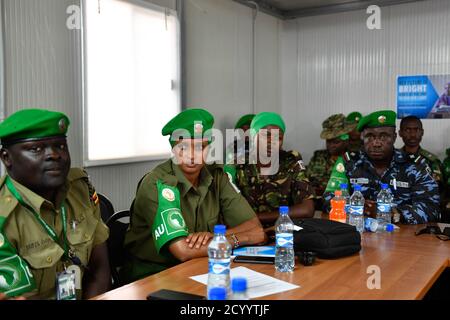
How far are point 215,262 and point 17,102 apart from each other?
218cm

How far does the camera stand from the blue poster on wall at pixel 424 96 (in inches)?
211

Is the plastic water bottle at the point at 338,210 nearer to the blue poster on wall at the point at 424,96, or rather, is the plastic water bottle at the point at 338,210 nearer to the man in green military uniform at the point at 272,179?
the man in green military uniform at the point at 272,179

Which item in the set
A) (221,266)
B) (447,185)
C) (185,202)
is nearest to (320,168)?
(447,185)

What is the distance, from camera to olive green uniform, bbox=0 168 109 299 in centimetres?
162

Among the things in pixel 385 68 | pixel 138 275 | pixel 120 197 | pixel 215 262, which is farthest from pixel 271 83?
pixel 215 262

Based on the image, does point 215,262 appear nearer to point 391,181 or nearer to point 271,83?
point 391,181

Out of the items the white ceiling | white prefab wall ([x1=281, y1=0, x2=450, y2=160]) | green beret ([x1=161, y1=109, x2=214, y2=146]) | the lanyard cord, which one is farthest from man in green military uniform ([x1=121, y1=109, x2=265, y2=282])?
the white ceiling

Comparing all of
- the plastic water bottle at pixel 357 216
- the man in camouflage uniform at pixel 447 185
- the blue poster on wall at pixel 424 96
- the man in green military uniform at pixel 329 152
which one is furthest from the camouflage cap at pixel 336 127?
the plastic water bottle at pixel 357 216

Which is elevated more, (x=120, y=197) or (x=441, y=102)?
(x=441, y=102)

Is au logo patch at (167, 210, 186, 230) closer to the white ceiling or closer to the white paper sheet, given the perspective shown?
the white paper sheet

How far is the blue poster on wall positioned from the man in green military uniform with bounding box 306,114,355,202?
82 cm

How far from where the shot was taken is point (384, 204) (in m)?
2.75

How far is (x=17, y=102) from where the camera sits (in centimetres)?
306
